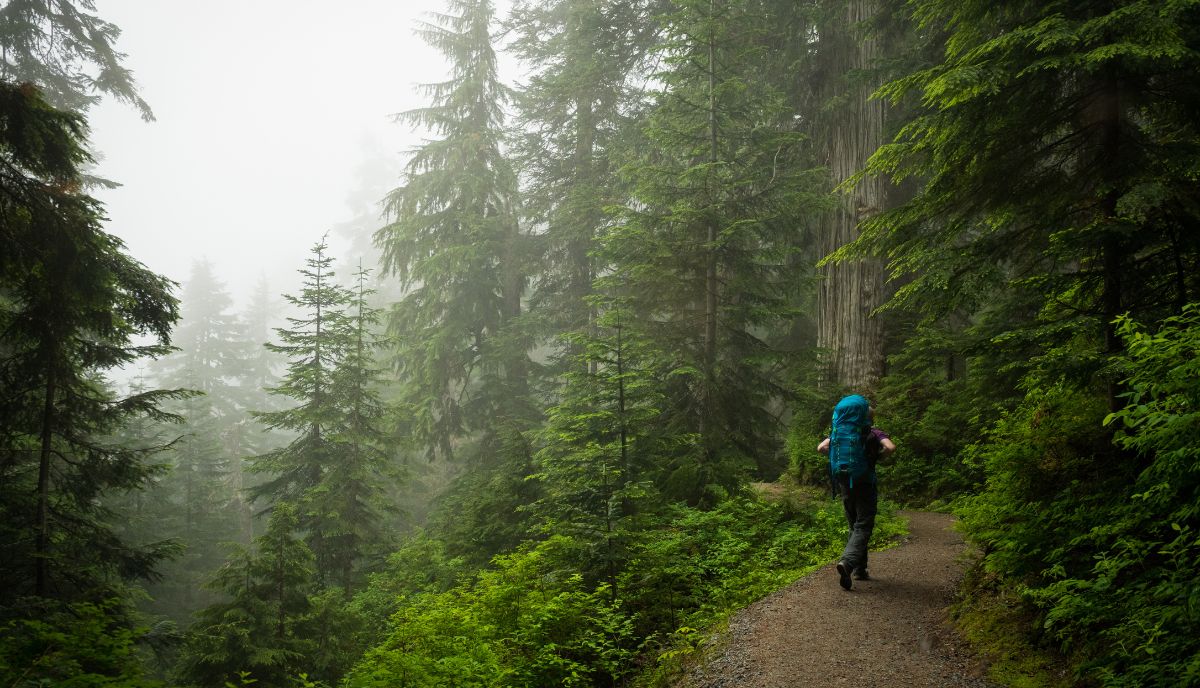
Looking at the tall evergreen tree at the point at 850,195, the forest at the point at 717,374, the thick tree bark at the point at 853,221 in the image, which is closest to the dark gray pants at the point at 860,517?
the forest at the point at 717,374

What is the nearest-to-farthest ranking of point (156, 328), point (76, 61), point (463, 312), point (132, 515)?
point (156, 328) → point (76, 61) → point (132, 515) → point (463, 312)

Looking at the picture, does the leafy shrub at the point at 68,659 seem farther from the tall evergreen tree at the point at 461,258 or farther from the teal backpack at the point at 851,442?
the tall evergreen tree at the point at 461,258

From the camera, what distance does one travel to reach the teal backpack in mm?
5637

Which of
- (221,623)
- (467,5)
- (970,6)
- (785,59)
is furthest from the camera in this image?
(467,5)

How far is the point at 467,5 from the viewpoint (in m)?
22.6

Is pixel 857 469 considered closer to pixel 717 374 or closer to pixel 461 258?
pixel 717 374

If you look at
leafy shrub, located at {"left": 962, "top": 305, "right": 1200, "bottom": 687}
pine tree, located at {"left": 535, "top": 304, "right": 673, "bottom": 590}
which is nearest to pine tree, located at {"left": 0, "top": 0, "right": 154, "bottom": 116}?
pine tree, located at {"left": 535, "top": 304, "right": 673, "bottom": 590}

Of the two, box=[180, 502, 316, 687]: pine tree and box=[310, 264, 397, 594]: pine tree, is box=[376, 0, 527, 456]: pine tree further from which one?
box=[180, 502, 316, 687]: pine tree

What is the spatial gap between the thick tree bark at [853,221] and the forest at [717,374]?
0.07m

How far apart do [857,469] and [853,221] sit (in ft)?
26.5

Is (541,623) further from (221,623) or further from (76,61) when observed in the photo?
(76,61)

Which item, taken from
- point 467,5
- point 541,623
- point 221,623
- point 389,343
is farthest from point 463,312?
point 541,623

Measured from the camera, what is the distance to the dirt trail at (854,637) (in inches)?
156

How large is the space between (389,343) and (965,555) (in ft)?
55.5
